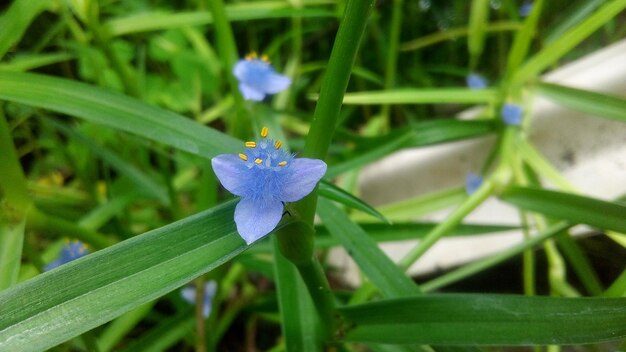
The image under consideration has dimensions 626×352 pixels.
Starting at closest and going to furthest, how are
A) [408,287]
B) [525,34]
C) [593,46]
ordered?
[408,287], [525,34], [593,46]

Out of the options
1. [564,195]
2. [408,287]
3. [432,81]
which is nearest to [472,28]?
[432,81]

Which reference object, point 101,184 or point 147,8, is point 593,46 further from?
point 101,184

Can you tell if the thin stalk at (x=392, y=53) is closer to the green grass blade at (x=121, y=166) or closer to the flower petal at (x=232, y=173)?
the green grass blade at (x=121, y=166)

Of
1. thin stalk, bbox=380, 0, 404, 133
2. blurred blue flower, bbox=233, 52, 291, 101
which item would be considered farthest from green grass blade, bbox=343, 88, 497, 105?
thin stalk, bbox=380, 0, 404, 133

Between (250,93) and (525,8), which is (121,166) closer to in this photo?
(250,93)

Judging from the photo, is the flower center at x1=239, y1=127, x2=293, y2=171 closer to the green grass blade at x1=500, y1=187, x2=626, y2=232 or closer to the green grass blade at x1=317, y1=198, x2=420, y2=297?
the green grass blade at x1=317, y1=198, x2=420, y2=297

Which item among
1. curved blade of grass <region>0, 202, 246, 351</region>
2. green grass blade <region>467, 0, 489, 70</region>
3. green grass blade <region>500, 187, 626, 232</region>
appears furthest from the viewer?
green grass blade <region>467, 0, 489, 70</region>
